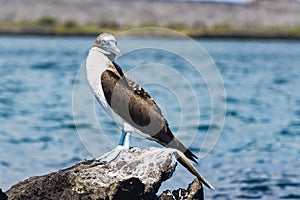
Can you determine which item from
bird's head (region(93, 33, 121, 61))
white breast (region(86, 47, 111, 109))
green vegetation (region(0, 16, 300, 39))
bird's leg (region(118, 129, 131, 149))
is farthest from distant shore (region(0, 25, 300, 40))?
bird's head (region(93, 33, 121, 61))

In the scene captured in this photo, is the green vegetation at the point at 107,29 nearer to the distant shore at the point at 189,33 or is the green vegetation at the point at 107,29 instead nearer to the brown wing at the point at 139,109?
the distant shore at the point at 189,33

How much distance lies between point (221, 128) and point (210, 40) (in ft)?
325

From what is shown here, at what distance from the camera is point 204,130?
2702cm

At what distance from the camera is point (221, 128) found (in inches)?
1059

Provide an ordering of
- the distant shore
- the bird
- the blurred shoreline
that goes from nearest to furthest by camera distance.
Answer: the bird, the distant shore, the blurred shoreline

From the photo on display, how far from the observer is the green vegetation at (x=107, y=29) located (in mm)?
129500

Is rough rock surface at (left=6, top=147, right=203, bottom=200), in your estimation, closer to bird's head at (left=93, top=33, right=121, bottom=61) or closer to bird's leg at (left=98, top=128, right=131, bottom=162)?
bird's leg at (left=98, top=128, right=131, bottom=162)

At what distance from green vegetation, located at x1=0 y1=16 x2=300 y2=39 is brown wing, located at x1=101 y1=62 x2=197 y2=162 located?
113962 millimetres

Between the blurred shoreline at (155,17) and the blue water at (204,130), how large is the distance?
81525 mm

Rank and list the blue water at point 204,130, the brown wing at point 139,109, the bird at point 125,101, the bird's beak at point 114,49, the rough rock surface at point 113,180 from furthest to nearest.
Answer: the blue water at point 204,130, the brown wing at point 139,109, the bird at point 125,101, the bird's beak at point 114,49, the rough rock surface at point 113,180

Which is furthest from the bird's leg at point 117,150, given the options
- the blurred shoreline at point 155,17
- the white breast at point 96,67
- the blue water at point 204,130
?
the blurred shoreline at point 155,17

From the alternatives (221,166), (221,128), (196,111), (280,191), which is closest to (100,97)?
(280,191)

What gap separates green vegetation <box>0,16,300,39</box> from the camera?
129500 mm

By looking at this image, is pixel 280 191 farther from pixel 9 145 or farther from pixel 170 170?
pixel 9 145
